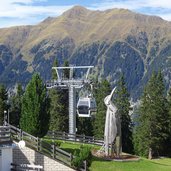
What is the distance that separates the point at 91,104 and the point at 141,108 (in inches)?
625

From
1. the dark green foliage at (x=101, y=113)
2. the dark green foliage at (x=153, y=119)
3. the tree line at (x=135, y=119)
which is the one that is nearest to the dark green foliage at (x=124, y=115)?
the tree line at (x=135, y=119)

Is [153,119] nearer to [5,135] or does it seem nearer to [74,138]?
[74,138]

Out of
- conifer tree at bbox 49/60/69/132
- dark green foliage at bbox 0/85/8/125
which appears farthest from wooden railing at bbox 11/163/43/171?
conifer tree at bbox 49/60/69/132

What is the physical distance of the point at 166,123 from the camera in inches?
2795

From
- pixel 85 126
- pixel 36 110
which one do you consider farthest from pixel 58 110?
pixel 36 110

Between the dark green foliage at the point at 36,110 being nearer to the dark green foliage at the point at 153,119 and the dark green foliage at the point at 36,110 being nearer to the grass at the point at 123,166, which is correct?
the grass at the point at 123,166

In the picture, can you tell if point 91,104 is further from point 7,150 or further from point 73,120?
point 7,150

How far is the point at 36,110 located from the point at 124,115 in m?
34.7

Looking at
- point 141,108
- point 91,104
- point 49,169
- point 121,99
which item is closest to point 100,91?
point 121,99

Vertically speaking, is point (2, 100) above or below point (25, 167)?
above

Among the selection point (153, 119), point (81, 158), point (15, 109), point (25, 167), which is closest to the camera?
point (25, 167)

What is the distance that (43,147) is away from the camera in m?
38.2

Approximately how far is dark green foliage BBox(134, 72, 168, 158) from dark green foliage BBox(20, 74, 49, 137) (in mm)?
28307

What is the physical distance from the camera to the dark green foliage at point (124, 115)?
74438mm
